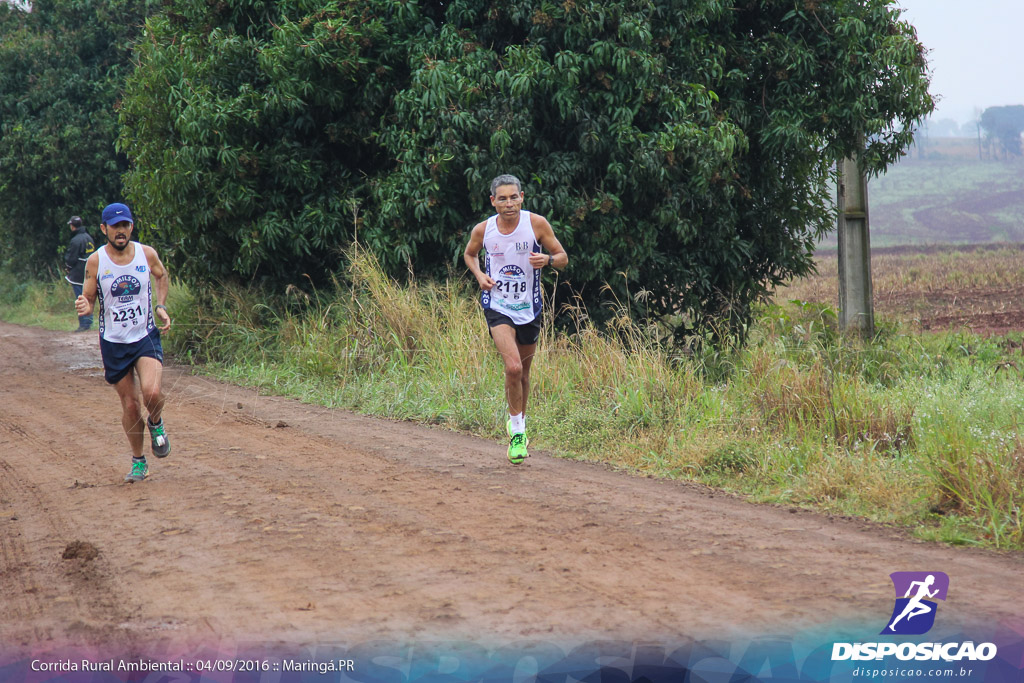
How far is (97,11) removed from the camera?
21.5m

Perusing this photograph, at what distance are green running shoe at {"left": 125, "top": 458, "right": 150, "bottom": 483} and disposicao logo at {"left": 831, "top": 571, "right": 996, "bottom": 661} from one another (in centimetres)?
484

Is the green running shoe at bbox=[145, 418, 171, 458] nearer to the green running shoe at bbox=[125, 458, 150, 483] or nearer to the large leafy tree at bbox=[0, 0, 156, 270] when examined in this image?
the green running shoe at bbox=[125, 458, 150, 483]

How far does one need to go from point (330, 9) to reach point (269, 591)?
9044mm

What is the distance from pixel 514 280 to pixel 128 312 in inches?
108

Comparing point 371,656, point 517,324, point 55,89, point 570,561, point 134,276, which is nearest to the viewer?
point 371,656

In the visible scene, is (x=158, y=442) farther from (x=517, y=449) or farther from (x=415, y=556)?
(x=415, y=556)

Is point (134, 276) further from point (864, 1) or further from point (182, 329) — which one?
point (864, 1)

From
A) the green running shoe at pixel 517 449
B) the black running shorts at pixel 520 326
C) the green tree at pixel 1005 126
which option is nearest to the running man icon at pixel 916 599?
the green running shoe at pixel 517 449

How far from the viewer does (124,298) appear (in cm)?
640

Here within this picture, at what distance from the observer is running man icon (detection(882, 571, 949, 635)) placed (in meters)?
3.59

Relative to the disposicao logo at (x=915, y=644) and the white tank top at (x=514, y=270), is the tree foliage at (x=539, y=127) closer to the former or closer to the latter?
the white tank top at (x=514, y=270)

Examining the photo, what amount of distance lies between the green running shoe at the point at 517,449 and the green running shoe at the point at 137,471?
2.60 metres

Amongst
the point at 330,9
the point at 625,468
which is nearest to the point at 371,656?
the point at 625,468

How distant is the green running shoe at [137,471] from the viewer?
6.42 meters
